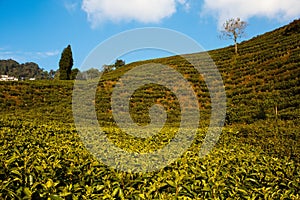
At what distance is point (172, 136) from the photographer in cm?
1109

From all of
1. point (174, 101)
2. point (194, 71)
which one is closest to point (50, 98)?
point (174, 101)

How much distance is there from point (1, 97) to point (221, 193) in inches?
1363

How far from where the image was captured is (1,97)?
32.7 metres

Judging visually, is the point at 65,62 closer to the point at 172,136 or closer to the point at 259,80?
the point at 259,80

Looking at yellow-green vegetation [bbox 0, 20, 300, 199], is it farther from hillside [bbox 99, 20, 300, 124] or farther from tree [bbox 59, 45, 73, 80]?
tree [bbox 59, 45, 73, 80]

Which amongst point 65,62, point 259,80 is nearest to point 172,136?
point 259,80

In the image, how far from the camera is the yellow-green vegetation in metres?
3.09

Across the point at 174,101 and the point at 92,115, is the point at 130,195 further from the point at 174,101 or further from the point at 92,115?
the point at 174,101

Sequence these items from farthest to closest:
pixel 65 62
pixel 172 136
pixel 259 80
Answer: pixel 65 62
pixel 259 80
pixel 172 136

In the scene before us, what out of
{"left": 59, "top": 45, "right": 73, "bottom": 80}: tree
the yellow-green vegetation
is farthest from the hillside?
{"left": 59, "top": 45, "right": 73, "bottom": 80}: tree

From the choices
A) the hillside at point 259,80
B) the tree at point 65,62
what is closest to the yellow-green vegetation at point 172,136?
the hillside at point 259,80

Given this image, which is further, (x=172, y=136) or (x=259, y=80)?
(x=259, y=80)

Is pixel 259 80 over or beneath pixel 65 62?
beneath

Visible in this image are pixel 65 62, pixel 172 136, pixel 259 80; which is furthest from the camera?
pixel 65 62
